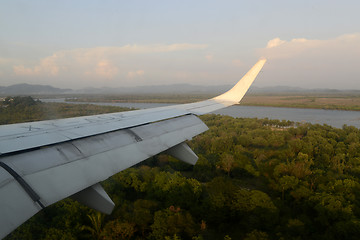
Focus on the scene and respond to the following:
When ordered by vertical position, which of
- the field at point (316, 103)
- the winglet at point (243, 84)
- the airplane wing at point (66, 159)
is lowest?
the field at point (316, 103)

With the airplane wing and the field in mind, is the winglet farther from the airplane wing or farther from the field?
the field

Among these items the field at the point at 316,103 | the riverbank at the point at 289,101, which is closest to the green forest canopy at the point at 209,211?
the riverbank at the point at 289,101

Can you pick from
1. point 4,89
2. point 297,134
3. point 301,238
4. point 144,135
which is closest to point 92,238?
point 144,135

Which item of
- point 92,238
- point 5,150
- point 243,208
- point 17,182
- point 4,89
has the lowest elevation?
point 92,238

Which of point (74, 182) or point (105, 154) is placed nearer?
point (74, 182)

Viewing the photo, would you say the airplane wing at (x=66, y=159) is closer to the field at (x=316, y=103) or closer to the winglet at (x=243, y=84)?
the winglet at (x=243, y=84)

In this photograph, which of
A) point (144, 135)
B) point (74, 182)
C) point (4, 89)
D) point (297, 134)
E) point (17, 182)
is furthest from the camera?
point (297, 134)

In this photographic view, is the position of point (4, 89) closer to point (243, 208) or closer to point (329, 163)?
point (243, 208)
